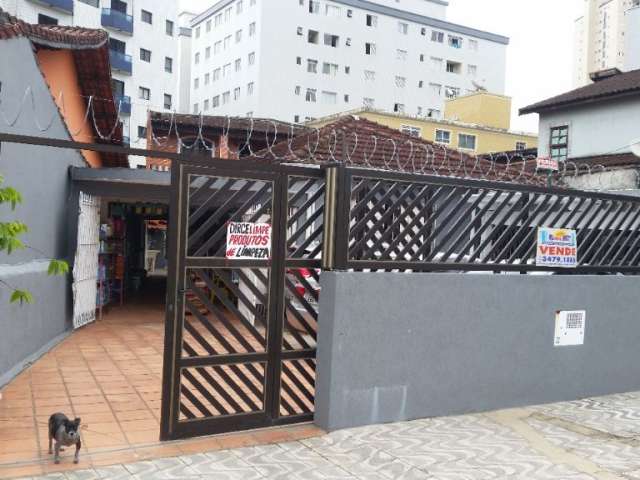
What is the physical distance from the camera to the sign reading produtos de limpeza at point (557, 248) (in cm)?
656

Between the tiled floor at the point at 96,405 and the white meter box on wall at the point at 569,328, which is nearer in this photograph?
the tiled floor at the point at 96,405

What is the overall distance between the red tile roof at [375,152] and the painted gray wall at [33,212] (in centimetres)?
358

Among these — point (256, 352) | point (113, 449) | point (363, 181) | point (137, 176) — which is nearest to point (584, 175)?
point (137, 176)

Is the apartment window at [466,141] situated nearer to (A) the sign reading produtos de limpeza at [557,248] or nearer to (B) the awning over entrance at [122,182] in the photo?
(B) the awning over entrance at [122,182]

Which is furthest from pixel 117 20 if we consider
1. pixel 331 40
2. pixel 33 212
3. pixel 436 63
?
pixel 33 212

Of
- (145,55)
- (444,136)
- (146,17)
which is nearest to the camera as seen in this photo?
(444,136)

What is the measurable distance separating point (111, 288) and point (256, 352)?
920 cm

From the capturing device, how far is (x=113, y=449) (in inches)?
190

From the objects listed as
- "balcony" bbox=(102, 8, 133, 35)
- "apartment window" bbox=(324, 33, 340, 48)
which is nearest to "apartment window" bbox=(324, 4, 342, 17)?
"apartment window" bbox=(324, 33, 340, 48)

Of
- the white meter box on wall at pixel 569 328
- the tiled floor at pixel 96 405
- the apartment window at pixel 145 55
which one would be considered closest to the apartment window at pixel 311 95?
the apartment window at pixel 145 55

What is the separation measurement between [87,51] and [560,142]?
15673 millimetres

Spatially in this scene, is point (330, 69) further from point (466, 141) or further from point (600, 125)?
point (600, 125)

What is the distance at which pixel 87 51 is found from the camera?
35.0 feet

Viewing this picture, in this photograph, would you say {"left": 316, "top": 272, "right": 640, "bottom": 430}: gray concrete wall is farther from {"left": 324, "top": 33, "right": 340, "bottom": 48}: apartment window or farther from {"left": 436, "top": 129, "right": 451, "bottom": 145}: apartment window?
{"left": 324, "top": 33, "right": 340, "bottom": 48}: apartment window
